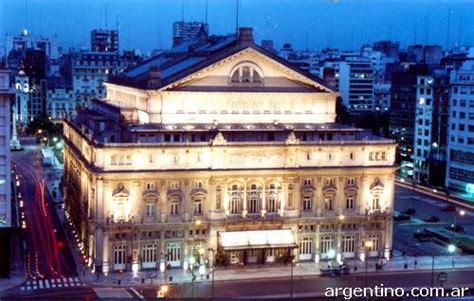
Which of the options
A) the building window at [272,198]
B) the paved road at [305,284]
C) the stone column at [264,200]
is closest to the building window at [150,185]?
the paved road at [305,284]

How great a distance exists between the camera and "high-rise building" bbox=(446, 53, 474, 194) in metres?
99.6

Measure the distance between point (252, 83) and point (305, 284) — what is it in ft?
65.3

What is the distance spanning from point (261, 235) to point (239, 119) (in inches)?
452

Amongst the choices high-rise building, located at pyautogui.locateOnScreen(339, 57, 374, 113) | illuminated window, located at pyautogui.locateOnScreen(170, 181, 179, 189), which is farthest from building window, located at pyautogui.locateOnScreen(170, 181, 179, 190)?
high-rise building, located at pyautogui.locateOnScreen(339, 57, 374, 113)

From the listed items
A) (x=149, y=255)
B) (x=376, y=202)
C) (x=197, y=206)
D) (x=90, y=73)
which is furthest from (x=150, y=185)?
(x=90, y=73)

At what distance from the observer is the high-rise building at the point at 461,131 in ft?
327

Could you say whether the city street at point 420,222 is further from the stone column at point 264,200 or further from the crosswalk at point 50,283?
the crosswalk at point 50,283

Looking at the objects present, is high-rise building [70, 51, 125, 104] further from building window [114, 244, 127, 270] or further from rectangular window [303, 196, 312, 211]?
building window [114, 244, 127, 270]

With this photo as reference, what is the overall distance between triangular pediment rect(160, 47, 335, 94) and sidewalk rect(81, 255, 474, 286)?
1620 cm

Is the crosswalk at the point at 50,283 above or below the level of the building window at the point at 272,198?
below

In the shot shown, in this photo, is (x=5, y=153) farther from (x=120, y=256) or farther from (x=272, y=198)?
(x=272, y=198)

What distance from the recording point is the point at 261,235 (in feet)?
218

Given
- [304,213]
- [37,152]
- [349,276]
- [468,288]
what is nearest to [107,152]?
[304,213]

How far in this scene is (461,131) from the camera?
10138 centimetres
